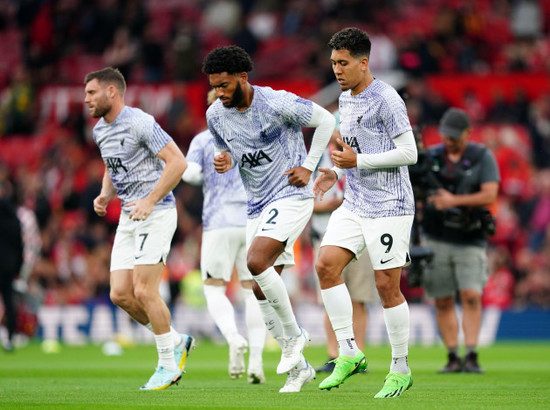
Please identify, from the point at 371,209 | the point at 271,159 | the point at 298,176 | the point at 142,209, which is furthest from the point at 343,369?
the point at 142,209

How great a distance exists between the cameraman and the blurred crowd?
6.51 m

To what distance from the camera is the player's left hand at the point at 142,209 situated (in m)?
8.51

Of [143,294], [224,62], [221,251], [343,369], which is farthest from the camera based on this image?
[221,251]

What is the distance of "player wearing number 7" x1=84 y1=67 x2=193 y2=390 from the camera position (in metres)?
8.86

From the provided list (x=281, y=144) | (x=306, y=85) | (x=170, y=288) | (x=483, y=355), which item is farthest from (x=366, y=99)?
(x=306, y=85)

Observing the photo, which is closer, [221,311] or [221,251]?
[221,311]

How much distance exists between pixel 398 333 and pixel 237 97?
2222 millimetres

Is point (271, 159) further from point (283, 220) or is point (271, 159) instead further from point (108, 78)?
point (108, 78)

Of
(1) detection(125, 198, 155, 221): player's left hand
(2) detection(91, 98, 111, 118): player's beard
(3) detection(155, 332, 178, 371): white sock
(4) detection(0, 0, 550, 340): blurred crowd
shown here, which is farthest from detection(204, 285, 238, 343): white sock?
(4) detection(0, 0, 550, 340): blurred crowd

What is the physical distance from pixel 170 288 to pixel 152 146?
11822 mm

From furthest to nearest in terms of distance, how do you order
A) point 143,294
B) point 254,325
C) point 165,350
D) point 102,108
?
1. point 254,325
2. point 102,108
3. point 165,350
4. point 143,294

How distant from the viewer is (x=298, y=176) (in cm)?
830

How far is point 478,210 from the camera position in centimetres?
1155

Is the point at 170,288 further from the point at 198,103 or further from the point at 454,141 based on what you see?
the point at 454,141
